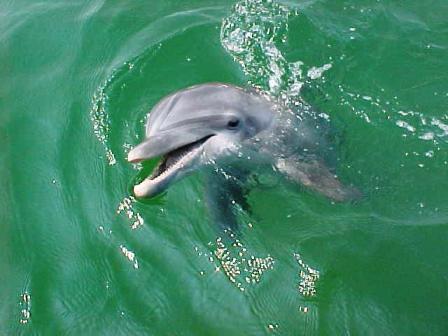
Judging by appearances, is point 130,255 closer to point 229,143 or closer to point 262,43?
point 229,143

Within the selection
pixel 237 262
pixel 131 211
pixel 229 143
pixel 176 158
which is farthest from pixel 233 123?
pixel 131 211

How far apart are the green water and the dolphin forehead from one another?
987mm

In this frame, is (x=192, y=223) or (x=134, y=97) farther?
(x=134, y=97)

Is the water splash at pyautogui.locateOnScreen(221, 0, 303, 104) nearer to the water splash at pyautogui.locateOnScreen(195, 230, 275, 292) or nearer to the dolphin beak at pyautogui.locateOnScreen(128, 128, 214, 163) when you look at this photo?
the dolphin beak at pyautogui.locateOnScreen(128, 128, 214, 163)

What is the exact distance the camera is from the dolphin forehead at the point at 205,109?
7.34 metres

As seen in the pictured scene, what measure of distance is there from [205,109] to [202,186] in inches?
47.6

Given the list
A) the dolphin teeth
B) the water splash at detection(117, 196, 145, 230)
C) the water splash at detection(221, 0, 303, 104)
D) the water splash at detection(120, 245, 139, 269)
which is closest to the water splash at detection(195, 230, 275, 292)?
the water splash at detection(120, 245, 139, 269)

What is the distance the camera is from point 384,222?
7.96 m

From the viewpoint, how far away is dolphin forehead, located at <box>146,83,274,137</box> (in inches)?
289

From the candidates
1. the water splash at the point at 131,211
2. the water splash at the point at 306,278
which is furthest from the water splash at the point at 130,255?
the water splash at the point at 306,278

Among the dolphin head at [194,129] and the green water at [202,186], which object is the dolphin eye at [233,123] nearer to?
the dolphin head at [194,129]

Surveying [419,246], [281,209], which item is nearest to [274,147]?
[281,209]

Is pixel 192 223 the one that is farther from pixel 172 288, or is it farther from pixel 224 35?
pixel 224 35

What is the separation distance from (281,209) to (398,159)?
5.80 feet
